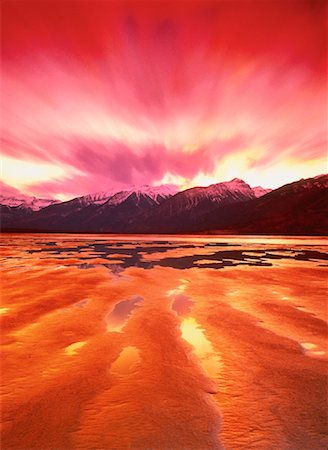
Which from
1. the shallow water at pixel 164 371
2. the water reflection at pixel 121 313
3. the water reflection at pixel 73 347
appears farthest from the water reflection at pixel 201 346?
the water reflection at pixel 73 347

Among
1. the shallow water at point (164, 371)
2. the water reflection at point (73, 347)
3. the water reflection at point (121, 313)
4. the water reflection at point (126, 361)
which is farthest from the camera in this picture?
the water reflection at point (121, 313)

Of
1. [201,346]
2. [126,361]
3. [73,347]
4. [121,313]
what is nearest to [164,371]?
[126,361]

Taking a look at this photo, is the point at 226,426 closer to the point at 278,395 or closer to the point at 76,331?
the point at 278,395

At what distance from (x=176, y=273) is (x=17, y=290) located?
23.0 feet

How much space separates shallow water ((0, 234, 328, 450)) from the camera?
124 inches

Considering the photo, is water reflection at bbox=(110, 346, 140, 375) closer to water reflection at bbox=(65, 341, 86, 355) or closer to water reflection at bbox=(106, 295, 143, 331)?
water reflection at bbox=(65, 341, 86, 355)

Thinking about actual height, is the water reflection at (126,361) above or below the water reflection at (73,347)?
below

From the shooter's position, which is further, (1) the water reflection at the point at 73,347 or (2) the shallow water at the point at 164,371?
(1) the water reflection at the point at 73,347

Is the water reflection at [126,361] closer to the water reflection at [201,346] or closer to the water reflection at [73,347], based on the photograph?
the water reflection at [73,347]

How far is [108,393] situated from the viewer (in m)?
3.92

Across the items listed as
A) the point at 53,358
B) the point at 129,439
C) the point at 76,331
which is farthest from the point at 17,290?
the point at 129,439

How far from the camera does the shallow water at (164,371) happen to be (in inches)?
124

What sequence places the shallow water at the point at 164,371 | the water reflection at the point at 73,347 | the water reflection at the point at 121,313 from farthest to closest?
the water reflection at the point at 121,313
the water reflection at the point at 73,347
the shallow water at the point at 164,371

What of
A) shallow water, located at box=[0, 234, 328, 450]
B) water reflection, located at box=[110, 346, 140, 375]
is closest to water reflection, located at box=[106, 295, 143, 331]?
shallow water, located at box=[0, 234, 328, 450]
